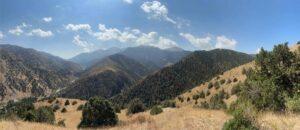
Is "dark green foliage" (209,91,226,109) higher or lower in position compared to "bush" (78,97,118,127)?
higher

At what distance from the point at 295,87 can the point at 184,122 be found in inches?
457

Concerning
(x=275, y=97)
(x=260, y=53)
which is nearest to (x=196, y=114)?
(x=275, y=97)

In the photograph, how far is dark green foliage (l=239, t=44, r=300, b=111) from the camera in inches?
845

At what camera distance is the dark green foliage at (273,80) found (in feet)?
70.4

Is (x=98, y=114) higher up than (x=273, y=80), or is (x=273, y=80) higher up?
(x=273, y=80)

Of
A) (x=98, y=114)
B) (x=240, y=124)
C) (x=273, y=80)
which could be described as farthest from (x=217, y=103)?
(x=240, y=124)

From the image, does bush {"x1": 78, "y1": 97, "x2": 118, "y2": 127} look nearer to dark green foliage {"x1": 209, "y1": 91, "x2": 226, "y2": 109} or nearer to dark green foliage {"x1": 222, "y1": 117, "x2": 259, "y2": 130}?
dark green foliage {"x1": 209, "y1": 91, "x2": 226, "y2": 109}

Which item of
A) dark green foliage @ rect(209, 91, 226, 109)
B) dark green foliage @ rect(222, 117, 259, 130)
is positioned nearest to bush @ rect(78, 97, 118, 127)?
dark green foliage @ rect(209, 91, 226, 109)

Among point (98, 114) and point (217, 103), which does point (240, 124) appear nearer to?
point (98, 114)

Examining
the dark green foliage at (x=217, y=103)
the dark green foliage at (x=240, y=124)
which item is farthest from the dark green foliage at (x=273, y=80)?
the dark green foliage at (x=240, y=124)

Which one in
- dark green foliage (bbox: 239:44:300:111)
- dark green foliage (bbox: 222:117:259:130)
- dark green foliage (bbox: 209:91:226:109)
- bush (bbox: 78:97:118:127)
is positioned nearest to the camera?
dark green foliage (bbox: 222:117:259:130)

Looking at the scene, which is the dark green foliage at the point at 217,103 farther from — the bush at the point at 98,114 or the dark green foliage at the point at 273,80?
the bush at the point at 98,114

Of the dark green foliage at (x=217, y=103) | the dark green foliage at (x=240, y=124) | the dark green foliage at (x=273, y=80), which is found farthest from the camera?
the dark green foliage at (x=217, y=103)

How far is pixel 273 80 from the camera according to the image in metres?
25.2
